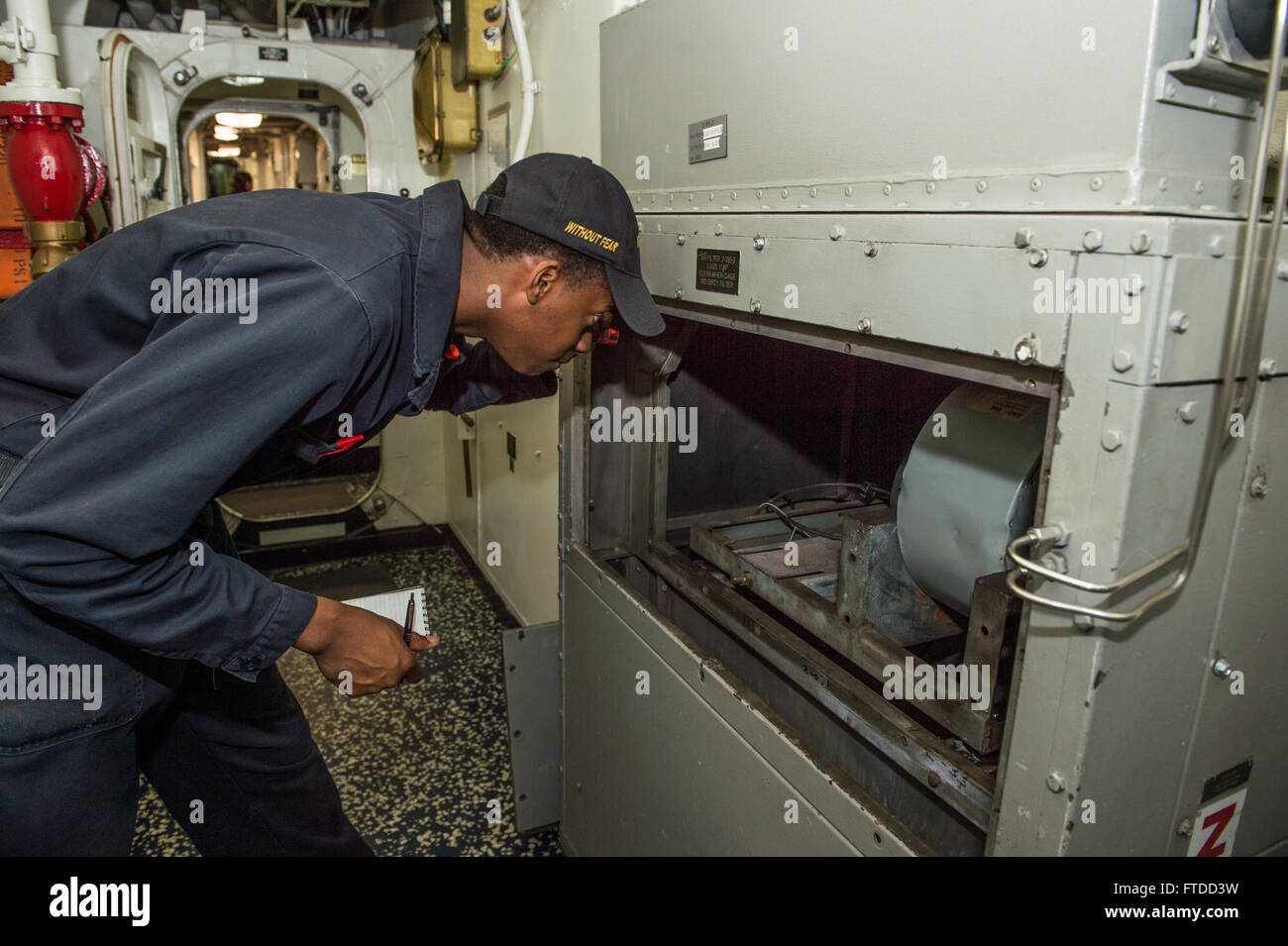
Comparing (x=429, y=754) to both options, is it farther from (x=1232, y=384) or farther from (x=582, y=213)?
(x=1232, y=384)

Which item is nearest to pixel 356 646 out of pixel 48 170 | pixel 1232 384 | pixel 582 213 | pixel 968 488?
pixel 582 213

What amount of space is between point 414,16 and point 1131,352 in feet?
13.5

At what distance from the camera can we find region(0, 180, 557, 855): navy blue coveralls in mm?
1098

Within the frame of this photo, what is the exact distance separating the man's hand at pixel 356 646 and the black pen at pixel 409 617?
0.09 m

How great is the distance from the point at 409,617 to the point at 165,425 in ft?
2.38

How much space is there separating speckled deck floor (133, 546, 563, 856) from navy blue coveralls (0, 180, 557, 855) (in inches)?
38.8

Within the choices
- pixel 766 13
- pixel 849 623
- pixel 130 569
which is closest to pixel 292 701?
pixel 130 569

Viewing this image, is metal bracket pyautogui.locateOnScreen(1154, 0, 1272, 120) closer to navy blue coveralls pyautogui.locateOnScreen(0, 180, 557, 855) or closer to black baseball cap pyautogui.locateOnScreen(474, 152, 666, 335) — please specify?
black baseball cap pyautogui.locateOnScreen(474, 152, 666, 335)

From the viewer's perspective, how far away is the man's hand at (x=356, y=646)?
1.39 meters

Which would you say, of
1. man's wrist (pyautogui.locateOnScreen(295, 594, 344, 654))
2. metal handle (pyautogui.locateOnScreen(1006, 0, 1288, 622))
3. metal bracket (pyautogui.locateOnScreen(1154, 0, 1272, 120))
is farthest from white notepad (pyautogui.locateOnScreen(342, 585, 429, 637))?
metal bracket (pyautogui.locateOnScreen(1154, 0, 1272, 120))

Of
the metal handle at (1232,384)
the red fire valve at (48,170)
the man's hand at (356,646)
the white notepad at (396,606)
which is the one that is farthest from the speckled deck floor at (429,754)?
the metal handle at (1232,384)

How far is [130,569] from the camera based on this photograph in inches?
45.9
